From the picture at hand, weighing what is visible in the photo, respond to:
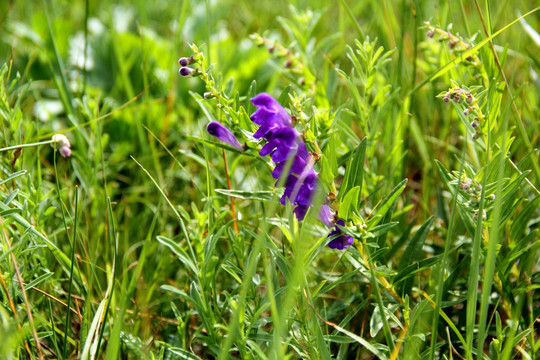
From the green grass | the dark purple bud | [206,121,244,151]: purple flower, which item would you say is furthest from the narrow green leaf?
the dark purple bud

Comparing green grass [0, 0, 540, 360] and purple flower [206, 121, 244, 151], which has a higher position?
purple flower [206, 121, 244, 151]

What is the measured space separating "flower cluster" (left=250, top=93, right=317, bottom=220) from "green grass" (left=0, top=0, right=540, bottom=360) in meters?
0.05

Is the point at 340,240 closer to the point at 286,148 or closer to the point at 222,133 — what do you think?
the point at 286,148

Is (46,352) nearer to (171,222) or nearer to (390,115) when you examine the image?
(171,222)

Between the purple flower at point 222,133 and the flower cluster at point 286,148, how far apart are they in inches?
5.3

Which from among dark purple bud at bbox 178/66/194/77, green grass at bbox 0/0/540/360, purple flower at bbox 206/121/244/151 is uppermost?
dark purple bud at bbox 178/66/194/77

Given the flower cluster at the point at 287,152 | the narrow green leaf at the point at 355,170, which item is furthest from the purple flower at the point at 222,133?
the narrow green leaf at the point at 355,170

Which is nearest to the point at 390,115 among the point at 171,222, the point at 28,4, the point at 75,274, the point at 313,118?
the point at 313,118

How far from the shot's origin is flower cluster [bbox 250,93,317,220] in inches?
54.2

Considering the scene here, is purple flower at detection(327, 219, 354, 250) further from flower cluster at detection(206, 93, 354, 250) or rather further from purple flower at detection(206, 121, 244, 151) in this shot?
purple flower at detection(206, 121, 244, 151)

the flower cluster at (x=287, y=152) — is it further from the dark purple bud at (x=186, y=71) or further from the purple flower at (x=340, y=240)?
the dark purple bud at (x=186, y=71)

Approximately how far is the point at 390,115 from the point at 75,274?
1328 mm

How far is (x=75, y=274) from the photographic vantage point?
1760mm

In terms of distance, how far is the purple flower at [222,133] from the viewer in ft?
4.93
